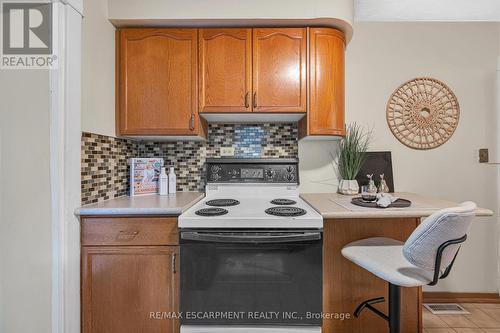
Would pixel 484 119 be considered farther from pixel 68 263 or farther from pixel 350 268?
pixel 68 263

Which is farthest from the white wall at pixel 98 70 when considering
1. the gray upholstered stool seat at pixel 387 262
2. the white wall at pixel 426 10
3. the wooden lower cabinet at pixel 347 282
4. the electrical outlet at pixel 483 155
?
the electrical outlet at pixel 483 155

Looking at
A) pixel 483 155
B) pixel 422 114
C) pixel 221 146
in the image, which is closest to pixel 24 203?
pixel 221 146

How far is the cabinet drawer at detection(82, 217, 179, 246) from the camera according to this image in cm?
137

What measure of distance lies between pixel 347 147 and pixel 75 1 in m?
1.95

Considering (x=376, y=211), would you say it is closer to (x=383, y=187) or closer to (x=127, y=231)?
(x=383, y=187)

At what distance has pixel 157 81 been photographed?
1.75 metres

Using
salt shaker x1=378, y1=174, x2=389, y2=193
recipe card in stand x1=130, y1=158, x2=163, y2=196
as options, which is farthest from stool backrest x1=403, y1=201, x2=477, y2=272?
recipe card in stand x1=130, y1=158, x2=163, y2=196

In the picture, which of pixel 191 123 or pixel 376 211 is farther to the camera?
pixel 191 123

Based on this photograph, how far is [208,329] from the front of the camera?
4.40 feet

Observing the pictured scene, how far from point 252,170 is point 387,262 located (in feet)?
3.59

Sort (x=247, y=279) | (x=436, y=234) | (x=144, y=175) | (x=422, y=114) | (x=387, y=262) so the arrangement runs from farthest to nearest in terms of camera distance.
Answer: (x=422, y=114) < (x=144, y=175) < (x=247, y=279) < (x=387, y=262) < (x=436, y=234)

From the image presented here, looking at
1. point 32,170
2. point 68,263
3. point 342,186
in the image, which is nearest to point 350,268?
point 342,186

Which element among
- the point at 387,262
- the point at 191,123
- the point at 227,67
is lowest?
the point at 387,262

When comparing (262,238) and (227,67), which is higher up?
(227,67)
